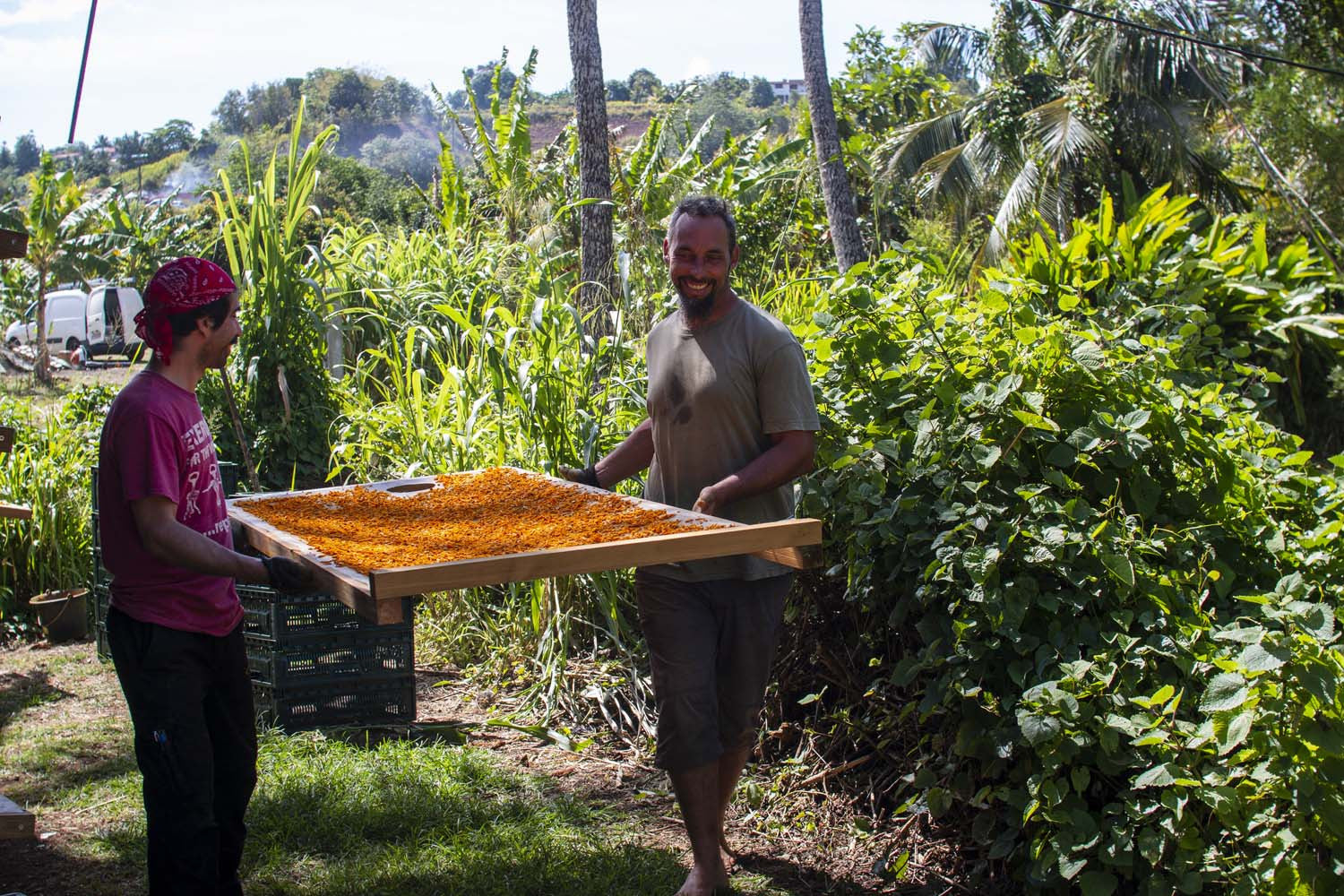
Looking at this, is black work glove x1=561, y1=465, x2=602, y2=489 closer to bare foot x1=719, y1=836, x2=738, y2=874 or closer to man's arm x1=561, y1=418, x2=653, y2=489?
man's arm x1=561, y1=418, x2=653, y2=489

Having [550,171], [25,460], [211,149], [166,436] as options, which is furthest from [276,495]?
[211,149]

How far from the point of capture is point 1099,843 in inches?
114

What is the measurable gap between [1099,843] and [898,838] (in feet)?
3.20

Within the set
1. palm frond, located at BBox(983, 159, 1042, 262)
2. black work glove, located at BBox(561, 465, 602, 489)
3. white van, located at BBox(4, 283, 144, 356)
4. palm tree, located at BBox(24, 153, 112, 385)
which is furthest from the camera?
white van, located at BBox(4, 283, 144, 356)

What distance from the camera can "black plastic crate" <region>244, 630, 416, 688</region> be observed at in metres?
5.03

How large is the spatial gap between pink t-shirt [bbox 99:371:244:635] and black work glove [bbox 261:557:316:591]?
0.21 metres

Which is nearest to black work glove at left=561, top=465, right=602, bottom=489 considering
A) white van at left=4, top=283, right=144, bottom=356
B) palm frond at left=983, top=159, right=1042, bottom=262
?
palm frond at left=983, top=159, right=1042, bottom=262

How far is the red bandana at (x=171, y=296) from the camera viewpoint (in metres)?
3.05

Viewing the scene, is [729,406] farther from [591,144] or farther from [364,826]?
[591,144]

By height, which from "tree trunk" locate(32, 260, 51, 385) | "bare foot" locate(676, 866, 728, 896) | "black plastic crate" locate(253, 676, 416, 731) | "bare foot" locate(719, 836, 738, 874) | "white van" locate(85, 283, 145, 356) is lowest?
"bare foot" locate(719, 836, 738, 874)

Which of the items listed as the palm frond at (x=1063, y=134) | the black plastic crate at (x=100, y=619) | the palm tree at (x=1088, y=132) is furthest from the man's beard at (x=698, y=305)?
the palm frond at (x=1063, y=134)

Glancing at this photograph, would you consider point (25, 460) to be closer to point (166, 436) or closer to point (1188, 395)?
point (166, 436)

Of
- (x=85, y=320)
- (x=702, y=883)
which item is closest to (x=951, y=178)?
(x=702, y=883)

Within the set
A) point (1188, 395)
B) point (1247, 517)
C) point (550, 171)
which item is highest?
point (550, 171)
